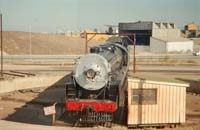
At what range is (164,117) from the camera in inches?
789

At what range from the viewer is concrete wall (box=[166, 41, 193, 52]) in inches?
4043

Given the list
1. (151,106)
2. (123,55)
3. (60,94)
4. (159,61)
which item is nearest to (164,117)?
(151,106)

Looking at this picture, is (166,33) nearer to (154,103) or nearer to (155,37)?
(155,37)

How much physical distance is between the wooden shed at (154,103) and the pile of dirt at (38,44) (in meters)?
67.4

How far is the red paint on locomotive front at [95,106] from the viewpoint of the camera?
18.9m

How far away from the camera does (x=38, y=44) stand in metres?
97.0

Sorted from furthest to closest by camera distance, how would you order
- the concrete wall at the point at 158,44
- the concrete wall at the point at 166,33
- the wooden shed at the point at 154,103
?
the concrete wall at the point at 166,33
the concrete wall at the point at 158,44
the wooden shed at the point at 154,103

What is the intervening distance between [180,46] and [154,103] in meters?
90.0

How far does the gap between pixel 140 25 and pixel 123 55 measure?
72205 millimetres

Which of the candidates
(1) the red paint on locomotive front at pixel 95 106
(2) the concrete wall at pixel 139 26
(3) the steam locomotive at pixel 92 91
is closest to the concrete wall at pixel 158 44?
(2) the concrete wall at pixel 139 26

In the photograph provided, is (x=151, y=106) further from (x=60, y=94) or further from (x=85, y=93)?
(x=60, y=94)

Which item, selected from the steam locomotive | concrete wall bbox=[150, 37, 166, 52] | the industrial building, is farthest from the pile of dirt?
the steam locomotive

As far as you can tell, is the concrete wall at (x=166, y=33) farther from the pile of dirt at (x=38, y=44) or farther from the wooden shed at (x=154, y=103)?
the wooden shed at (x=154, y=103)

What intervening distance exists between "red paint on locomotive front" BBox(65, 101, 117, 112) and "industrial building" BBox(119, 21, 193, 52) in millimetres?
79866
